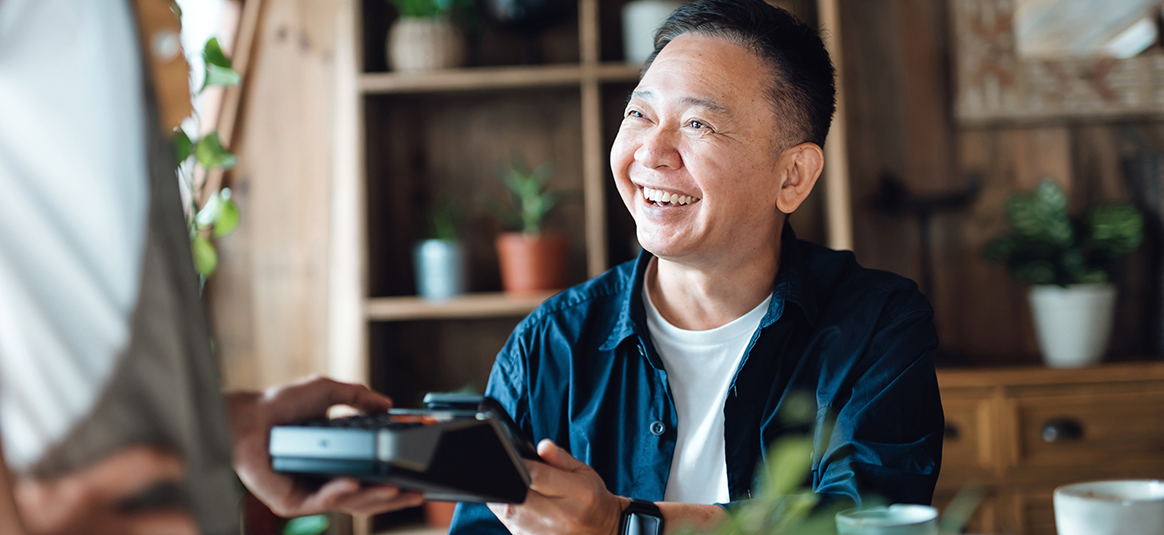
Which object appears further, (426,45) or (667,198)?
(426,45)

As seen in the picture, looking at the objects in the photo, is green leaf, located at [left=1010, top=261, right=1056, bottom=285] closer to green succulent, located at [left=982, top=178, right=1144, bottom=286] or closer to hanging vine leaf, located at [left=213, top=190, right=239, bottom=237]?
green succulent, located at [left=982, top=178, right=1144, bottom=286]

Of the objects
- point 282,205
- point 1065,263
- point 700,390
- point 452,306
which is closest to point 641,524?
point 700,390

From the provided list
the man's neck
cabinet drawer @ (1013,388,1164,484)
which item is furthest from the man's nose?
cabinet drawer @ (1013,388,1164,484)

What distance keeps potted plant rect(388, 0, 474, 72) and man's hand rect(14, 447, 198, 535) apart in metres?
2.11

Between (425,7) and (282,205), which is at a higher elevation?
(425,7)

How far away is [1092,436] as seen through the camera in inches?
85.3

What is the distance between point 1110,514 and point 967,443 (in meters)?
1.61

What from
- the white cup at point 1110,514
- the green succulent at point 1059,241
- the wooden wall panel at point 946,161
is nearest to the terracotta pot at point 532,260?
the wooden wall panel at point 946,161

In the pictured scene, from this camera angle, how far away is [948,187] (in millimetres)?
2619

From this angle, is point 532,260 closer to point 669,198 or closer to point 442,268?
point 442,268

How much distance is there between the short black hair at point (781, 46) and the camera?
1.26 metres

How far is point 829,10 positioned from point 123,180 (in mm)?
2240

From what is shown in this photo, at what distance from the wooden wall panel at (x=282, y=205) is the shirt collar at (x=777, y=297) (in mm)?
1572

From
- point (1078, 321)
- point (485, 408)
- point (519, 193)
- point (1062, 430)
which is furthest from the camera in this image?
point (519, 193)
